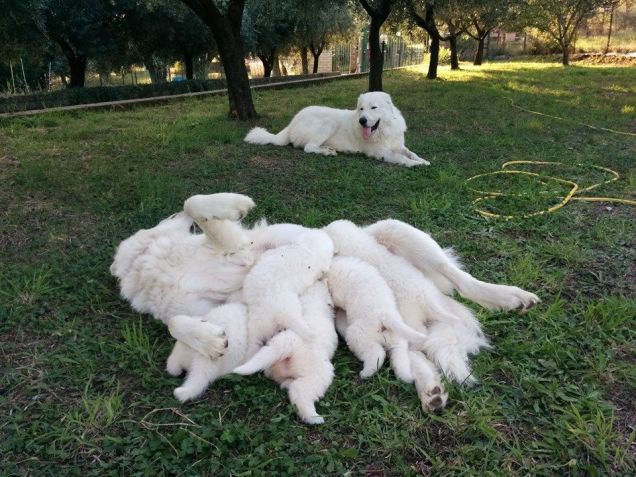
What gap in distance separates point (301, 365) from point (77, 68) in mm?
16626

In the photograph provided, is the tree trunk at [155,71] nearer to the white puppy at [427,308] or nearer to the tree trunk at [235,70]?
the tree trunk at [235,70]

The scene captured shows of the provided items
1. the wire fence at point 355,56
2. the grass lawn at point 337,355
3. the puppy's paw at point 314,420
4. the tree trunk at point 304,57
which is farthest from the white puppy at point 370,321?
the tree trunk at point 304,57

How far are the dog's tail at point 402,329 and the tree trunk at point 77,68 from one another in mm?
16082

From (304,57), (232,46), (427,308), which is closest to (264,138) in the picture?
(232,46)

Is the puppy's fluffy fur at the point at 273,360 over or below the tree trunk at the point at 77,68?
below

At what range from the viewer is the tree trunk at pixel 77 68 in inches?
601

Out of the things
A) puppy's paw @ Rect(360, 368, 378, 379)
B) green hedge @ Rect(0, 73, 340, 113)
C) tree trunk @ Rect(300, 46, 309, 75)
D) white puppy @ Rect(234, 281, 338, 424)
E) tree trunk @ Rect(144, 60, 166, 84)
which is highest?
tree trunk @ Rect(300, 46, 309, 75)

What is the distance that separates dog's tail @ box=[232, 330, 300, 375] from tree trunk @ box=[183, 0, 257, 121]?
273 inches

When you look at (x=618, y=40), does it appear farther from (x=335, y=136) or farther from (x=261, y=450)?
(x=261, y=450)

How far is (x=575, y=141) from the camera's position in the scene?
6.79 metres

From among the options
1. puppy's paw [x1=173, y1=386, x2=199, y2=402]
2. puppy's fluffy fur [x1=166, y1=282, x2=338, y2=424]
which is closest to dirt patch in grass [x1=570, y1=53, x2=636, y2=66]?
puppy's fluffy fur [x1=166, y1=282, x2=338, y2=424]

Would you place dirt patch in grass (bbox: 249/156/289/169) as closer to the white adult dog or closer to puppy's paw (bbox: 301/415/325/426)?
the white adult dog

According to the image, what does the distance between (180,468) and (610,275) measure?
2823mm

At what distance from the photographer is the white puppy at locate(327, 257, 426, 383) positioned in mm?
2238
